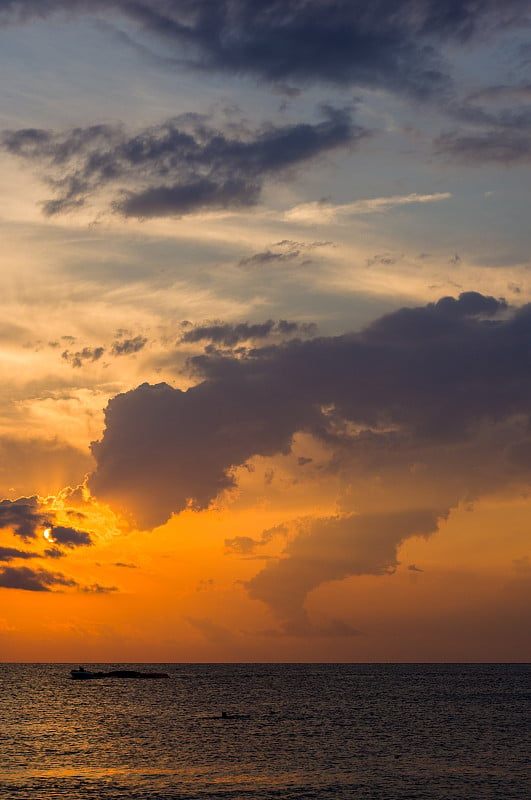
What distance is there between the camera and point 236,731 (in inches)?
5974

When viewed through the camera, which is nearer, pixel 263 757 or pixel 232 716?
pixel 263 757

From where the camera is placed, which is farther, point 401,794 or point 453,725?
point 453,725

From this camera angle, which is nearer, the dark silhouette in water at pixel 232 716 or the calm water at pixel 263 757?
the calm water at pixel 263 757

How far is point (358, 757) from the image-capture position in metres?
120

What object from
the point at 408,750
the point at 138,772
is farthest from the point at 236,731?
the point at 138,772

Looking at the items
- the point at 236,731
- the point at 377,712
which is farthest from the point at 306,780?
the point at 377,712

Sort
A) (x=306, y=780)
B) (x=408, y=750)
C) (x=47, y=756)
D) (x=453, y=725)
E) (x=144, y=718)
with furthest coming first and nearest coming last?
(x=144, y=718)
(x=453, y=725)
(x=408, y=750)
(x=47, y=756)
(x=306, y=780)

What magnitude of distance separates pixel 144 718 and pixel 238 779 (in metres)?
83.7

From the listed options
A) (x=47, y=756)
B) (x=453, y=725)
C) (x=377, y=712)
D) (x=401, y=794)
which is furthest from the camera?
(x=377, y=712)

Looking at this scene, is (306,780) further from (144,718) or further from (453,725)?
(144,718)

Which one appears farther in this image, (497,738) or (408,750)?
(497,738)

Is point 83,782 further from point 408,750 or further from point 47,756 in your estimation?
point 408,750

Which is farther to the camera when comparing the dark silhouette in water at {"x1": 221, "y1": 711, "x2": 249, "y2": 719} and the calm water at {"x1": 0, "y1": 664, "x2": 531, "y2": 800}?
the dark silhouette in water at {"x1": 221, "y1": 711, "x2": 249, "y2": 719}

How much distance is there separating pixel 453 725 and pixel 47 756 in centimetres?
7791
